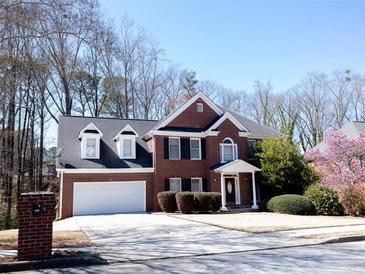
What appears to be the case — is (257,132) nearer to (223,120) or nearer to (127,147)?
(223,120)

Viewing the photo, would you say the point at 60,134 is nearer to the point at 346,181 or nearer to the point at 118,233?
the point at 118,233

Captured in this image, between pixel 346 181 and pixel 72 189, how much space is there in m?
16.7

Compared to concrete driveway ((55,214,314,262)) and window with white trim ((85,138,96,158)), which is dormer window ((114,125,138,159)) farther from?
concrete driveway ((55,214,314,262))

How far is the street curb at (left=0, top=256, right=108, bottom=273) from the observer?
692 centimetres

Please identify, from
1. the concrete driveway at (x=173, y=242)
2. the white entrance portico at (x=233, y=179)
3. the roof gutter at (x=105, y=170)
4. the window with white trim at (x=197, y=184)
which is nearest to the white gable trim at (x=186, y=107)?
the roof gutter at (x=105, y=170)

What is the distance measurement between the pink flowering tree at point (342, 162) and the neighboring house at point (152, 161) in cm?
538

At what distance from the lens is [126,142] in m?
24.4

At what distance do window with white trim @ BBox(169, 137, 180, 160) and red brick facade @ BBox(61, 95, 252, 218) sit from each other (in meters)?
0.37

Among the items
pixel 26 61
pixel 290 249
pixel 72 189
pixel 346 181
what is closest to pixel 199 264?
pixel 290 249

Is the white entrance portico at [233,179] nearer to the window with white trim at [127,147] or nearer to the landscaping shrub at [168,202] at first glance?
the landscaping shrub at [168,202]

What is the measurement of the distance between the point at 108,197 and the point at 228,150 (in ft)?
30.6

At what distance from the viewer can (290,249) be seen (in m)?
8.99

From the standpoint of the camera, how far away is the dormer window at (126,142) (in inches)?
952

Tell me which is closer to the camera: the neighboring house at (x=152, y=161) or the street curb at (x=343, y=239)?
the street curb at (x=343, y=239)
